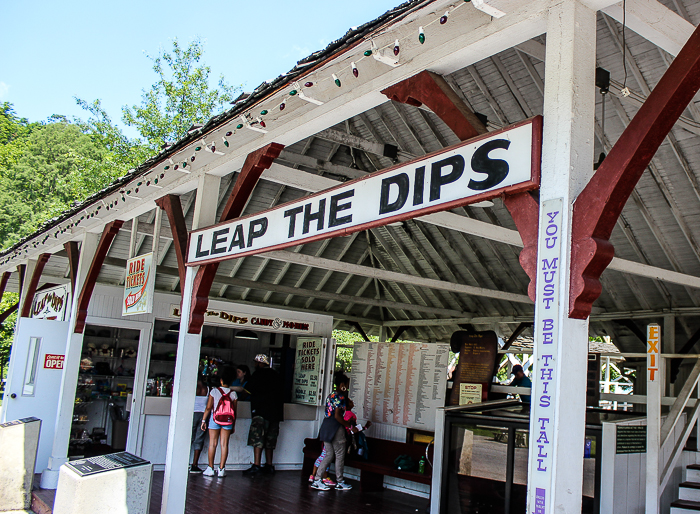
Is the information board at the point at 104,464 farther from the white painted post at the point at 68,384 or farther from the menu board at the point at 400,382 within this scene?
the menu board at the point at 400,382

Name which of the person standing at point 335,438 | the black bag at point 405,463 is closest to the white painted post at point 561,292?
the black bag at point 405,463

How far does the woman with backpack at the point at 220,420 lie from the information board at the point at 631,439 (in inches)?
208

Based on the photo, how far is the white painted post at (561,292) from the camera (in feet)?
8.16

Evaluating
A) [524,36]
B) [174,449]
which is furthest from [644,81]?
[174,449]

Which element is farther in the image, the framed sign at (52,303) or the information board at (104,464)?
the framed sign at (52,303)

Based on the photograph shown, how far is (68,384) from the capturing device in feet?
25.6

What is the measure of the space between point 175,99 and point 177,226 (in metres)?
24.7

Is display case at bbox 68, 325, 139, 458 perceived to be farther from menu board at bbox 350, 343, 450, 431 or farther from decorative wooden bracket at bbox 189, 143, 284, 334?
decorative wooden bracket at bbox 189, 143, 284, 334

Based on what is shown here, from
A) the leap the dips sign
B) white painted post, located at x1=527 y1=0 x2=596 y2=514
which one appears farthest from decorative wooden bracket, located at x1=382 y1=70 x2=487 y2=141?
white painted post, located at x1=527 y1=0 x2=596 y2=514

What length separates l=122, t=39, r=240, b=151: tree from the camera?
28031mm

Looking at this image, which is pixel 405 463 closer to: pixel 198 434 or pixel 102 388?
pixel 198 434

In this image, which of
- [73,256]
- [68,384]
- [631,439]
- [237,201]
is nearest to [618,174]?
[237,201]

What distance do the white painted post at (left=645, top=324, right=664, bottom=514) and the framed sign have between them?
7.41m

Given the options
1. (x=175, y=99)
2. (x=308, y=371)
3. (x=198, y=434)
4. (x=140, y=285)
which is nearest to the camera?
(x=140, y=285)
